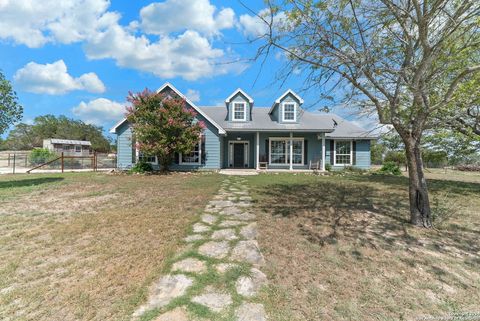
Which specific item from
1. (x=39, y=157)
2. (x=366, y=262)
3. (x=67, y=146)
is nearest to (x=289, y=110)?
(x=366, y=262)

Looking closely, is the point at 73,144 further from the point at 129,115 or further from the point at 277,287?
the point at 277,287

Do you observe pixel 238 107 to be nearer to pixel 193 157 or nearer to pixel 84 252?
pixel 193 157

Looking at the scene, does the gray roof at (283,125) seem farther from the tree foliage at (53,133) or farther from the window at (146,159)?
the tree foliage at (53,133)

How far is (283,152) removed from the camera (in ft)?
56.6

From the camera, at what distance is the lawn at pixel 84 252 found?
2441 millimetres

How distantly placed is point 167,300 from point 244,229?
2.14m

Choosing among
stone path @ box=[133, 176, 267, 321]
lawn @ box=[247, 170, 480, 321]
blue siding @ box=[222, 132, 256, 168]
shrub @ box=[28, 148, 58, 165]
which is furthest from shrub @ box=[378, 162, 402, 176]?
shrub @ box=[28, 148, 58, 165]

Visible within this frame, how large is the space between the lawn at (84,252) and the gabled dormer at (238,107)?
37.5 ft

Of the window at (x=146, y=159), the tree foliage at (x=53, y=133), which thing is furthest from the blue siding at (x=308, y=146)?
the tree foliage at (x=53, y=133)

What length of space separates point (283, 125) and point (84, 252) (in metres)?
14.7

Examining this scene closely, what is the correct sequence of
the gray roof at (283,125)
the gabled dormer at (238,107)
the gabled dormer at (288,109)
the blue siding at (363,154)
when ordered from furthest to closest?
the blue siding at (363,154), the gabled dormer at (238,107), the gabled dormer at (288,109), the gray roof at (283,125)

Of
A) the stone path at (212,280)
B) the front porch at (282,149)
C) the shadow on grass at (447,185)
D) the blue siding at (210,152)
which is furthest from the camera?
the front porch at (282,149)

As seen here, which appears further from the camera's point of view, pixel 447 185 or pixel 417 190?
pixel 447 185

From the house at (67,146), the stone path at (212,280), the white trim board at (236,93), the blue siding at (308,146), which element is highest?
the white trim board at (236,93)
